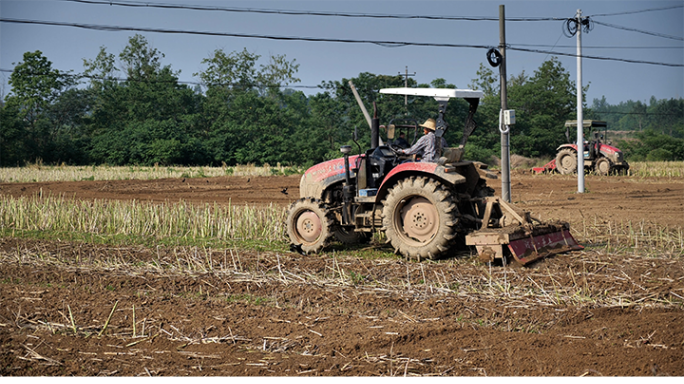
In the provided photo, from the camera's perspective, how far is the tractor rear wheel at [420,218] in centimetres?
814

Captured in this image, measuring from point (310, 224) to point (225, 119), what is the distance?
42.1m

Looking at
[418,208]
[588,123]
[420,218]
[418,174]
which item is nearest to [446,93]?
[418,174]

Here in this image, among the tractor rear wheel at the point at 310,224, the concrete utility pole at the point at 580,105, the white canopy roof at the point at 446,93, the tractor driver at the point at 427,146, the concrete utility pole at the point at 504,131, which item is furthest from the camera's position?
the concrete utility pole at the point at 580,105

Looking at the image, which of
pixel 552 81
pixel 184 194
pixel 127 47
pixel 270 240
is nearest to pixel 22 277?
pixel 270 240

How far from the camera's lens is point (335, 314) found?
5969mm

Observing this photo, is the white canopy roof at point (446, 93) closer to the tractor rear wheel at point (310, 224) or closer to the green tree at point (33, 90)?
the tractor rear wheel at point (310, 224)

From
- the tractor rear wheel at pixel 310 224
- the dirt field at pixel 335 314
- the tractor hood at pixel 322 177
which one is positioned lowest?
the dirt field at pixel 335 314

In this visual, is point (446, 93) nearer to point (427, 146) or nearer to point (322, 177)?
point (427, 146)

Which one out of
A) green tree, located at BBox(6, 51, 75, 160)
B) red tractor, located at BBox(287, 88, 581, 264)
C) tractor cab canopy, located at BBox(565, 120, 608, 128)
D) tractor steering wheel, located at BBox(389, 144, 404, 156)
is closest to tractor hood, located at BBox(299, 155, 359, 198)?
red tractor, located at BBox(287, 88, 581, 264)

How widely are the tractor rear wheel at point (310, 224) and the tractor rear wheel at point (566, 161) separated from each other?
1893 cm

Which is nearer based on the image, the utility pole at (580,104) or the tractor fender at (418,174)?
the tractor fender at (418,174)

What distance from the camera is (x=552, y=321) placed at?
553 centimetres

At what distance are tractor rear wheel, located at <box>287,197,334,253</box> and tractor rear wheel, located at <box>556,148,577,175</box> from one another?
62.1 ft

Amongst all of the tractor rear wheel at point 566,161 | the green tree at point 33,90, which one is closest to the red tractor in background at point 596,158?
the tractor rear wheel at point 566,161
